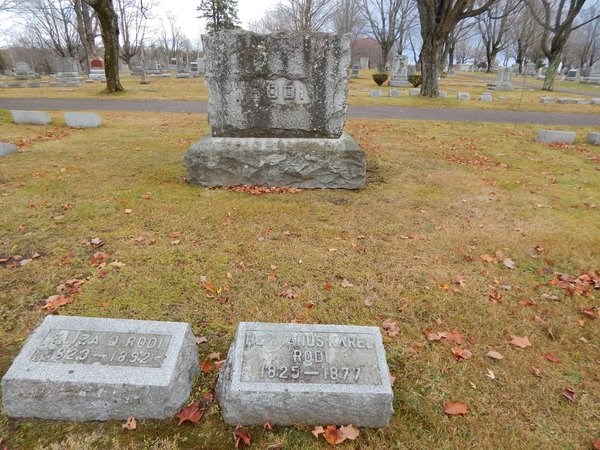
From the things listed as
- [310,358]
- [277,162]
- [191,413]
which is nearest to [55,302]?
[191,413]

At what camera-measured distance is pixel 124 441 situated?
81.4 inches

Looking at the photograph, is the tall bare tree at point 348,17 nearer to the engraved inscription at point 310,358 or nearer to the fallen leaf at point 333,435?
the engraved inscription at point 310,358

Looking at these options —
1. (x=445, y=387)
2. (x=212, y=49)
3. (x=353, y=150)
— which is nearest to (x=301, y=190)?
(x=353, y=150)

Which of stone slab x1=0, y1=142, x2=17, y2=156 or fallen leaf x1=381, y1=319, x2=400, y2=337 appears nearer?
fallen leaf x1=381, y1=319, x2=400, y2=337

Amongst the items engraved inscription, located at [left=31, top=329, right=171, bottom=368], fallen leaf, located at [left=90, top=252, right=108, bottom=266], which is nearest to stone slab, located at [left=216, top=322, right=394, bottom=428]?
engraved inscription, located at [left=31, top=329, right=171, bottom=368]

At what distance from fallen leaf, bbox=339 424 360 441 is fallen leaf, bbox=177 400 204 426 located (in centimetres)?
83

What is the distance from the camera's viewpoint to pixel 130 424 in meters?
2.13

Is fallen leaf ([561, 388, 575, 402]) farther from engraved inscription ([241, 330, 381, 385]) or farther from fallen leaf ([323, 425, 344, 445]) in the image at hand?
fallen leaf ([323, 425, 344, 445])

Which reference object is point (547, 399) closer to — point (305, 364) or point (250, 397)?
point (305, 364)

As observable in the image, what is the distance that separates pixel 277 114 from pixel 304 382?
4.59m

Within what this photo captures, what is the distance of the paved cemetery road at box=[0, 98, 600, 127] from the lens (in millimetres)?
13875

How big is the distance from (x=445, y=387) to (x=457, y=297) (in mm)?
1132

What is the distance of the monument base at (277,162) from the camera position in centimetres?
580

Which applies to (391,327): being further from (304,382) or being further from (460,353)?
(304,382)
